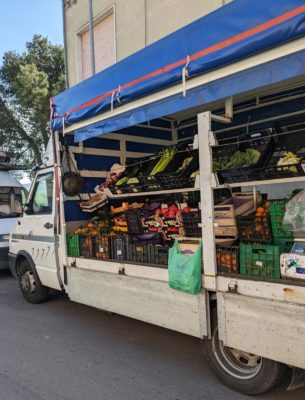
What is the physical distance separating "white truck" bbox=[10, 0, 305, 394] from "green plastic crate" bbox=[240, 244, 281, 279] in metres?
0.08

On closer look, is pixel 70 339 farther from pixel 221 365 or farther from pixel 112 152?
pixel 112 152

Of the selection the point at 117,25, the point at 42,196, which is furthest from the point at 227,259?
the point at 117,25

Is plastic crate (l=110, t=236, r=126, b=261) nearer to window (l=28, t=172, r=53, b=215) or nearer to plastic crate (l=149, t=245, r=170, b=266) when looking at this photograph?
plastic crate (l=149, t=245, r=170, b=266)

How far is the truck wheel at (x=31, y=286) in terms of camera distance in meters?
6.17

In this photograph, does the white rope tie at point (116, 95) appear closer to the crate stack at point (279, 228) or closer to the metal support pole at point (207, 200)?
the metal support pole at point (207, 200)

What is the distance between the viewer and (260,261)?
10.5 feet

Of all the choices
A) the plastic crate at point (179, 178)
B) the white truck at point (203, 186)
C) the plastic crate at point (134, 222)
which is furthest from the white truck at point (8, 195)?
the plastic crate at point (179, 178)

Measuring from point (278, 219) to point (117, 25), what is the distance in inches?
360

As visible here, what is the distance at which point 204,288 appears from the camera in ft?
11.4

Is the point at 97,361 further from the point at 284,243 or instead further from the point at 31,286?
the point at 31,286

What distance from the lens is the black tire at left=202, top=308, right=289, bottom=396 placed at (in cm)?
313

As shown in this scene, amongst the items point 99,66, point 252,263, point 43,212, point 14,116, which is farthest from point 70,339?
point 14,116

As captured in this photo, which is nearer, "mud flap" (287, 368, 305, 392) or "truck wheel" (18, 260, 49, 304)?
"mud flap" (287, 368, 305, 392)

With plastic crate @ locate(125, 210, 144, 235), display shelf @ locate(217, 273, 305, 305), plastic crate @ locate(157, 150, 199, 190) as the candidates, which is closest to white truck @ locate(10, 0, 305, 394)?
display shelf @ locate(217, 273, 305, 305)
